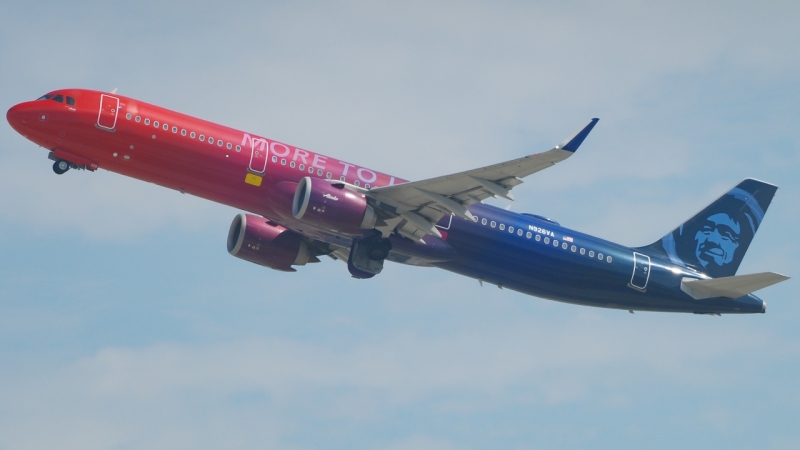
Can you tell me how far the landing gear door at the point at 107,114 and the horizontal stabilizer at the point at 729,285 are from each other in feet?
90.4

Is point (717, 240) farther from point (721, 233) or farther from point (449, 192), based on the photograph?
point (449, 192)

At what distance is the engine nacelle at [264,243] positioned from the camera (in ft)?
161

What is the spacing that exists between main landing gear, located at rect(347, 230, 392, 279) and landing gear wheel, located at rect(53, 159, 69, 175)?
12747 millimetres

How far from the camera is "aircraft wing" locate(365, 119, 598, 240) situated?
37.8 metres

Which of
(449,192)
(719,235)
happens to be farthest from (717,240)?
(449,192)

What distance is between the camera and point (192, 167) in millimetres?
42594

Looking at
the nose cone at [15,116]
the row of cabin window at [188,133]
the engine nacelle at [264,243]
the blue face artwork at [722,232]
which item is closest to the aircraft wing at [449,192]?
the row of cabin window at [188,133]

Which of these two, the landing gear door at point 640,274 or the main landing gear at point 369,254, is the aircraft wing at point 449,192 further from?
the landing gear door at point 640,274

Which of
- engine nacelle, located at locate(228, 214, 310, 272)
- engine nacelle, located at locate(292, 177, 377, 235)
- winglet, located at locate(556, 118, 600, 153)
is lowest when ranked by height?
engine nacelle, located at locate(228, 214, 310, 272)

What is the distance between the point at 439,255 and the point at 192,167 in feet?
37.8

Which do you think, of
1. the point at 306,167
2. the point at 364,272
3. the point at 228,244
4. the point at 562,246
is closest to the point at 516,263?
the point at 562,246

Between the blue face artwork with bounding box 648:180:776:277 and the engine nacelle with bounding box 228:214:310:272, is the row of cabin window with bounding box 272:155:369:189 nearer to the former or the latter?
the engine nacelle with bounding box 228:214:310:272

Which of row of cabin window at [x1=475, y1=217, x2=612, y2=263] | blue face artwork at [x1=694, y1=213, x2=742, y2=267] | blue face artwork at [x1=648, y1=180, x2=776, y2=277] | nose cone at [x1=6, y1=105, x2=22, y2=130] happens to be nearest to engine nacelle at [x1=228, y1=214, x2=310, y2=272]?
row of cabin window at [x1=475, y1=217, x2=612, y2=263]

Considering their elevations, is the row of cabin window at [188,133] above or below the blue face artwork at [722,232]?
below
